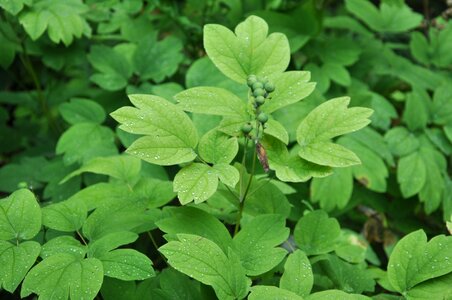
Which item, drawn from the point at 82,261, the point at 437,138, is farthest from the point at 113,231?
the point at 437,138

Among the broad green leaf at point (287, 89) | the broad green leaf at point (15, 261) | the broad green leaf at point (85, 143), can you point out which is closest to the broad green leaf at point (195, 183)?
the broad green leaf at point (287, 89)

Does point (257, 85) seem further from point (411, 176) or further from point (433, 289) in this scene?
point (411, 176)

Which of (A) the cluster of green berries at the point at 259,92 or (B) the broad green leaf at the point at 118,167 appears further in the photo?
(B) the broad green leaf at the point at 118,167

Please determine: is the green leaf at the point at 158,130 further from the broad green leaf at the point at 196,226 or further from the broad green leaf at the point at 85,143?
the broad green leaf at the point at 85,143

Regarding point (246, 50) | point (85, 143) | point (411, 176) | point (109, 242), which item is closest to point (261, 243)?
point (109, 242)

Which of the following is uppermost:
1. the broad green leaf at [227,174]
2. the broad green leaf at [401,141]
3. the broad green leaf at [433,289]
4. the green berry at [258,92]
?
the green berry at [258,92]

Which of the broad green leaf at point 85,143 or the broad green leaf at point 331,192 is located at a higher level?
the broad green leaf at point 85,143
